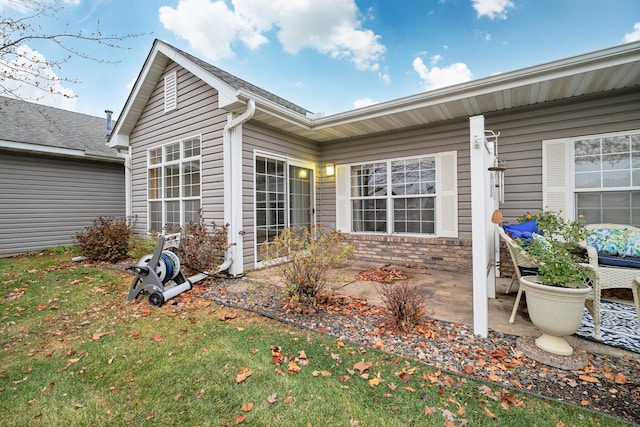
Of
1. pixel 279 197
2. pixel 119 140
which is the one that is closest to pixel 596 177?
pixel 279 197

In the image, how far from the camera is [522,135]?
492 centimetres

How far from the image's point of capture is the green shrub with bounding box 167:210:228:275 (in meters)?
4.82

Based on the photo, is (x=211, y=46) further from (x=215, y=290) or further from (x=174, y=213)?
(x=215, y=290)

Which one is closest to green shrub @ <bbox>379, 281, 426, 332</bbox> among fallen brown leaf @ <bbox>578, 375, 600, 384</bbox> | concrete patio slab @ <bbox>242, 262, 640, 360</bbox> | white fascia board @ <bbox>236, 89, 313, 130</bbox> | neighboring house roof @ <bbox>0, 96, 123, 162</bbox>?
concrete patio slab @ <bbox>242, 262, 640, 360</bbox>

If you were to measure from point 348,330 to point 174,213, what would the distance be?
520cm

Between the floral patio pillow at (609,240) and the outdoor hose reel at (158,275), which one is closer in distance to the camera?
the floral patio pillow at (609,240)

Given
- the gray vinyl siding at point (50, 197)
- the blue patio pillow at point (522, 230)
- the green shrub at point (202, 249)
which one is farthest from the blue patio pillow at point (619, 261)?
the gray vinyl siding at point (50, 197)

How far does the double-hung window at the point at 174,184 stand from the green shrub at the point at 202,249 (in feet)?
3.01

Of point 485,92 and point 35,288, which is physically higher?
point 485,92

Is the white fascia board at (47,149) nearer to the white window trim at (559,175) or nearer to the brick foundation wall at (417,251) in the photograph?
the brick foundation wall at (417,251)

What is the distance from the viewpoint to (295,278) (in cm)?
350

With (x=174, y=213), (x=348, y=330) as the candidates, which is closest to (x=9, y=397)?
(x=348, y=330)

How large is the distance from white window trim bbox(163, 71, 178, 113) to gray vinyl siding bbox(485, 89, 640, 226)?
6.45 metres

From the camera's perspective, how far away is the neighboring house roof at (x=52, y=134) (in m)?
7.26
